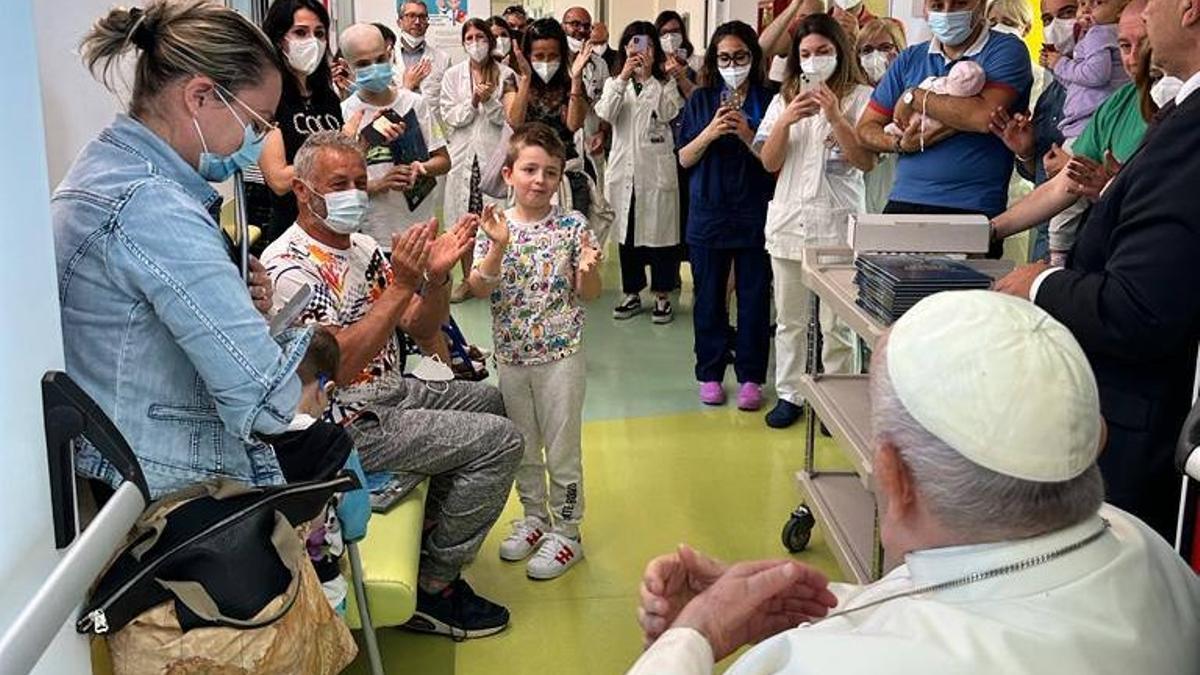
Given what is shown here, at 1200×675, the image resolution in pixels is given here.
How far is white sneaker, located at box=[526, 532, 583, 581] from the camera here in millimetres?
3215

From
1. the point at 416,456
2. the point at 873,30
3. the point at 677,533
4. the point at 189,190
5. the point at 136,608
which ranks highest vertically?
the point at 873,30

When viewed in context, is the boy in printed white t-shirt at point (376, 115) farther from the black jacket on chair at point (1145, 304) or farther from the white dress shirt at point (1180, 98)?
the black jacket on chair at point (1145, 304)

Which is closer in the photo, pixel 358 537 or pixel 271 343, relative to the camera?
pixel 271 343

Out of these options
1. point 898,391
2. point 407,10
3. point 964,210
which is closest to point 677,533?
point 964,210

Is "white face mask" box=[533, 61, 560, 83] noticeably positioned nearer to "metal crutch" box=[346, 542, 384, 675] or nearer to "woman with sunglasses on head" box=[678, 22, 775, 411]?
"woman with sunglasses on head" box=[678, 22, 775, 411]

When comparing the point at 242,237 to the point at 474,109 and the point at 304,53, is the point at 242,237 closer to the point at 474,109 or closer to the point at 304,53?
the point at 304,53

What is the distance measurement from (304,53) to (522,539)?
1864 millimetres

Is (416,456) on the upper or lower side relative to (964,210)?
lower

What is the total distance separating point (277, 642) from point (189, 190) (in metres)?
0.73

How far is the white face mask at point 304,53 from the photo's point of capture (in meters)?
3.81

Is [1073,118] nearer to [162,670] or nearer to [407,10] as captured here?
[162,670]

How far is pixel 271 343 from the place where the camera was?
5.59 ft

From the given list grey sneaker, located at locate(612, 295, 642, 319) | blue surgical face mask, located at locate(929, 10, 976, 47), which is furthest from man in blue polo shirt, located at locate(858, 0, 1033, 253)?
grey sneaker, located at locate(612, 295, 642, 319)

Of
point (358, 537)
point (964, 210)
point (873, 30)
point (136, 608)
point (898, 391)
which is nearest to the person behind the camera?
point (898, 391)
